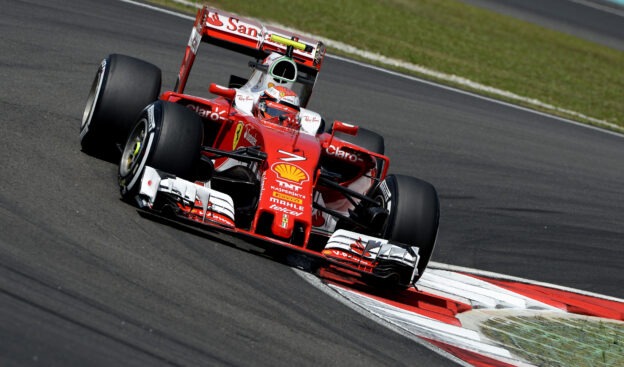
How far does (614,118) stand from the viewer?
70.2 ft

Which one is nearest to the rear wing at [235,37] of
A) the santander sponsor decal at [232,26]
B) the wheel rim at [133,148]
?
the santander sponsor decal at [232,26]

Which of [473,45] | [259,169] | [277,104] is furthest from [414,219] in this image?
[473,45]

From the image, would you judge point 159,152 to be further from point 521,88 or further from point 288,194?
point 521,88

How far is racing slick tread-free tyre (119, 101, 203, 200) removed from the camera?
794cm

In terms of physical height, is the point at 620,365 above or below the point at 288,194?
below

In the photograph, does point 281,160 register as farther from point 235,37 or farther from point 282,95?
point 235,37

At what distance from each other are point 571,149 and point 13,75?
9567 mm

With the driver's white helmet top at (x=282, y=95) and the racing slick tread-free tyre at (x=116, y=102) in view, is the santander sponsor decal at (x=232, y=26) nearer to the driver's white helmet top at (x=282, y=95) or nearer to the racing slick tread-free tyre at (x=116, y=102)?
the driver's white helmet top at (x=282, y=95)

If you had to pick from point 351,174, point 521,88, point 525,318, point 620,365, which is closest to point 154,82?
point 351,174

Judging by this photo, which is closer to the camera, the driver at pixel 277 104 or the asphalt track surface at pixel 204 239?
the asphalt track surface at pixel 204 239

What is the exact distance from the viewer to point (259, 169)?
841 cm

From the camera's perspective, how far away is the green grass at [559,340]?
778 cm

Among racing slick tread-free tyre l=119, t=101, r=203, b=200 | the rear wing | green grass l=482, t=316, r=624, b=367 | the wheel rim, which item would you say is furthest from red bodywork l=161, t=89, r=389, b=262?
green grass l=482, t=316, r=624, b=367

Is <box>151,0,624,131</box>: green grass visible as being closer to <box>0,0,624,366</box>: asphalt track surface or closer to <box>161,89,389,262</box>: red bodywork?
<box>0,0,624,366</box>: asphalt track surface
